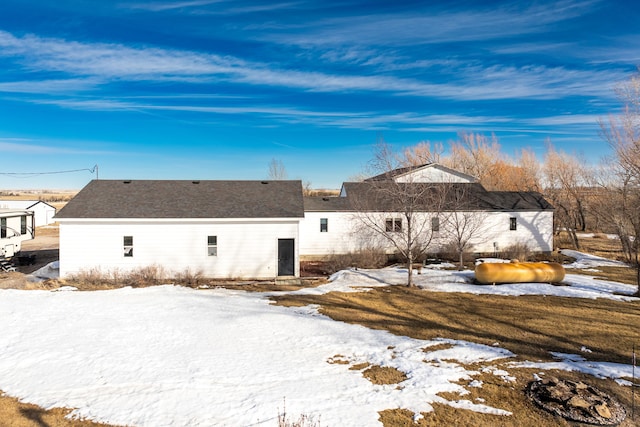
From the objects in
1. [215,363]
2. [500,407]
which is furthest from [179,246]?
[500,407]

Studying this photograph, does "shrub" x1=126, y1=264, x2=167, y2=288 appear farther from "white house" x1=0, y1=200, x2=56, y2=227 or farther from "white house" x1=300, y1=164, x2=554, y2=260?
"white house" x1=0, y1=200, x2=56, y2=227

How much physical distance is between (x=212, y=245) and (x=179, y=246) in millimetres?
1490

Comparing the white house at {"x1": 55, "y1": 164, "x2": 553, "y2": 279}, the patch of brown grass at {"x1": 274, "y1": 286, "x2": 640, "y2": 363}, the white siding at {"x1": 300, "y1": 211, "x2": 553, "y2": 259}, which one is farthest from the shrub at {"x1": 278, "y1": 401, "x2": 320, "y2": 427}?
the white siding at {"x1": 300, "y1": 211, "x2": 553, "y2": 259}

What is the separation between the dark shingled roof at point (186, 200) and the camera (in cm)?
1864

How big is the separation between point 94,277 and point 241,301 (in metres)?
7.75

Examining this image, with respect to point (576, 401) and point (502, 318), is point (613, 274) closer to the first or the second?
point (502, 318)

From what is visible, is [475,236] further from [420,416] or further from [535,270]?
[420,416]

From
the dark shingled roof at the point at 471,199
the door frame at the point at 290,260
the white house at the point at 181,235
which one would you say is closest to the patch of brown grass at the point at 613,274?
the dark shingled roof at the point at 471,199

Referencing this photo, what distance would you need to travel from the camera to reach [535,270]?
17.4 m

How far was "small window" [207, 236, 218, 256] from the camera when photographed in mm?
18859

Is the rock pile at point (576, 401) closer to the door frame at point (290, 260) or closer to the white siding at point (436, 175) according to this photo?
the door frame at point (290, 260)

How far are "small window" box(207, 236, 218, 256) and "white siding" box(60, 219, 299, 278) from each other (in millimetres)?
145

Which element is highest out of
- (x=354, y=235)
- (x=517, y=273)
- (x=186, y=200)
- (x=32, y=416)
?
(x=186, y=200)

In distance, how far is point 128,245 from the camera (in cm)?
1845
